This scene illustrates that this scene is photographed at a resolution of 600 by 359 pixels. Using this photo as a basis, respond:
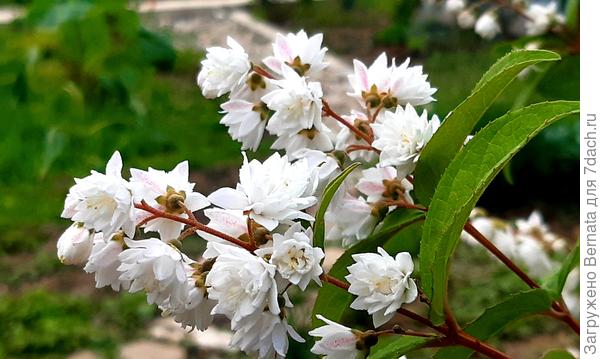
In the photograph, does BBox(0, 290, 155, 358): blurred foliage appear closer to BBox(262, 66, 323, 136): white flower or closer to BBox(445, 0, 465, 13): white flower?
BBox(445, 0, 465, 13): white flower

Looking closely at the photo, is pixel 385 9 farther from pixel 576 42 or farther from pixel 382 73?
pixel 382 73

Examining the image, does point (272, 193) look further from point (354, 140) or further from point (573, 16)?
point (573, 16)

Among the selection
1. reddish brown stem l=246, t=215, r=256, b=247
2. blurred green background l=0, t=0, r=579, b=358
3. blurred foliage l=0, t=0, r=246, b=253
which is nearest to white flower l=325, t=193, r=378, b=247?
reddish brown stem l=246, t=215, r=256, b=247

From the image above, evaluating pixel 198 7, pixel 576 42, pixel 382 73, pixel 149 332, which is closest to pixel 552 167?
pixel 149 332

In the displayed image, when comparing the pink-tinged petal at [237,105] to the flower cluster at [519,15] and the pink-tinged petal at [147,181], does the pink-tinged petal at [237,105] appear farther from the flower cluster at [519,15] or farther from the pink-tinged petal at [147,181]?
the flower cluster at [519,15]

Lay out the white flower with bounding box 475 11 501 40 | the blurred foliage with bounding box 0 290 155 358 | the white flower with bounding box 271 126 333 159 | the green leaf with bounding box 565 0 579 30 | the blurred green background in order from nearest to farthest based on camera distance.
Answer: the white flower with bounding box 271 126 333 159 → the green leaf with bounding box 565 0 579 30 → the white flower with bounding box 475 11 501 40 → the blurred foliage with bounding box 0 290 155 358 → the blurred green background

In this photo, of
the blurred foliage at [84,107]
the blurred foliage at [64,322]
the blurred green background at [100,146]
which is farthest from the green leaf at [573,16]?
the blurred foliage at [84,107]

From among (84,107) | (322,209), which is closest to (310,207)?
(322,209)
